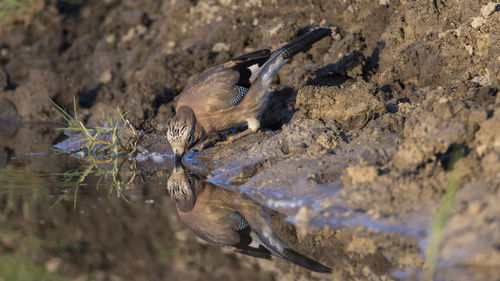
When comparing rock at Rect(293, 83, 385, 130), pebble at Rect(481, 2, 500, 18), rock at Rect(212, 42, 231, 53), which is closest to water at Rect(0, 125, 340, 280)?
rock at Rect(293, 83, 385, 130)

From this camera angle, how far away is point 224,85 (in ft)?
23.7

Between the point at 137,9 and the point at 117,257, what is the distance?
8.38m

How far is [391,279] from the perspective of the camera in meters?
3.48

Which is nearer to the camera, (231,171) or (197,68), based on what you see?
(231,171)

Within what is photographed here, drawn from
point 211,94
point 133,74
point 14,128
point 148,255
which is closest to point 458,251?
point 148,255

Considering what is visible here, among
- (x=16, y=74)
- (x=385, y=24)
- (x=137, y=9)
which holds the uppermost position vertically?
(x=137, y=9)

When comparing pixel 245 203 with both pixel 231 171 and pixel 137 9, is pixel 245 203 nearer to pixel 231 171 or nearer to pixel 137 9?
pixel 231 171

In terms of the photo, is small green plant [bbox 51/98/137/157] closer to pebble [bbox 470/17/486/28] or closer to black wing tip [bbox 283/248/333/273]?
black wing tip [bbox 283/248/333/273]

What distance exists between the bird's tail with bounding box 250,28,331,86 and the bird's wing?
71mm

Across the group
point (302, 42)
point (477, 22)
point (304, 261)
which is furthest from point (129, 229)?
point (477, 22)

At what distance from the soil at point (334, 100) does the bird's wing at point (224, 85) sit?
53 centimetres

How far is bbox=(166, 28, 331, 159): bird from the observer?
23.1 feet

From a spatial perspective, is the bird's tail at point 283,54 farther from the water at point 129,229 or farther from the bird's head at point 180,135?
the water at point 129,229

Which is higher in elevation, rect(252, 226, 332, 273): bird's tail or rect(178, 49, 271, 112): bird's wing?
rect(178, 49, 271, 112): bird's wing
